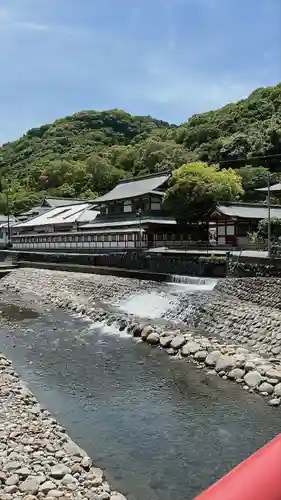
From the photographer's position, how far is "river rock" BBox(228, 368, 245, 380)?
36.8 ft

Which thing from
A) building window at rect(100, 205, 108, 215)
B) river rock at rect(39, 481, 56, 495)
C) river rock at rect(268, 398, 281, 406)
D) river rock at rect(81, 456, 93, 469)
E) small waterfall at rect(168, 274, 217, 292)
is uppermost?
building window at rect(100, 205, 108, 215)

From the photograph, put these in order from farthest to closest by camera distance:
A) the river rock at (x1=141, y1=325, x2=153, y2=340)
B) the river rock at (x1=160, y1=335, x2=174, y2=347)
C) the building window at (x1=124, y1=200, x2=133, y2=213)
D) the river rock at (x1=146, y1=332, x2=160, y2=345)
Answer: the building window at (x1=124, y1=200, x2=133, y2=213)
the river rock at (x1=141, y1=325, x2=153, y2=340)
the river rock at (x1=146, y1=332, x2=160, y2=345)
the river rock at (x1=160, y1=335, x2=174, y2=347)

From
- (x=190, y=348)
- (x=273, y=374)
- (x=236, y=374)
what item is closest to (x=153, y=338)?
(x=190, y=348)

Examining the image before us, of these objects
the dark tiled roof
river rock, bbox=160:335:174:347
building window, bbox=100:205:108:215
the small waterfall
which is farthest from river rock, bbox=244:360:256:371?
building window, bbox=100:205:108:215

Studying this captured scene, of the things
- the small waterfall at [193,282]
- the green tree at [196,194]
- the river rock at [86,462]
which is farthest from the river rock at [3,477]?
the green tree at [196,194]

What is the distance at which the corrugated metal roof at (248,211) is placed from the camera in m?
29.9

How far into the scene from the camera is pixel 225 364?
466 inches

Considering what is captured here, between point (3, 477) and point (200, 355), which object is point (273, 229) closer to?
point (200, 355)

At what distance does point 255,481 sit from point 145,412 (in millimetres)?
9267

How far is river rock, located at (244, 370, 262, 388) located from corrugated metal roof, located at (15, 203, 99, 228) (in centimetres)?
3480

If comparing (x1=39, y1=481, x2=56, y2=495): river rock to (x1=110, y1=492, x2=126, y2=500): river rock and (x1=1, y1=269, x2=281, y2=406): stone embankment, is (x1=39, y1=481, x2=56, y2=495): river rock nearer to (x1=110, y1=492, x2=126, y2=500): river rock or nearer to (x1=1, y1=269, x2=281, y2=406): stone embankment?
(x1=110, y1=492, x2=126, y2=500): river rock

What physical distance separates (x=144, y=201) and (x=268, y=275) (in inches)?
787

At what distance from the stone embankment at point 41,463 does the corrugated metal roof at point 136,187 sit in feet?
98.2

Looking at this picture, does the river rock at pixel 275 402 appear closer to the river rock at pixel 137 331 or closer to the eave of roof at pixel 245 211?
the river rock at pixel 137 331
